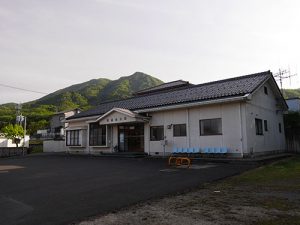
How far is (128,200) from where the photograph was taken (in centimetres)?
589

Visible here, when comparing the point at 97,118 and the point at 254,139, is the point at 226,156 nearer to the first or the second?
the point at 254,139

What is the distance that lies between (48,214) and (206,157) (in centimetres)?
1113

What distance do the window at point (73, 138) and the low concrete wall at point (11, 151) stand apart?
6625 millimetres

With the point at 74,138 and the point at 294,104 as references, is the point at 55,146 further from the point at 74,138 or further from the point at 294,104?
the point at 294,104

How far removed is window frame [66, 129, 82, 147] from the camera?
23.7 m

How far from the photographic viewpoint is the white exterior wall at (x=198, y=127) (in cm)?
1406

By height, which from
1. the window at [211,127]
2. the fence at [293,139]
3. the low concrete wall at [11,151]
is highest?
the window at [211,127]

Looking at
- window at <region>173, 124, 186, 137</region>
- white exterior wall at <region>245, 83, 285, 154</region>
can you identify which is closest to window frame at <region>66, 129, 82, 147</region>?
window at <region>173, 124, 186, 137</region>

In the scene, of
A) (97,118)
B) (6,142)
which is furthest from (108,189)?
(6,142)

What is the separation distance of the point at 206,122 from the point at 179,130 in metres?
1.95

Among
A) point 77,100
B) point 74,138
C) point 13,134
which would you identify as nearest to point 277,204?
point 74,138

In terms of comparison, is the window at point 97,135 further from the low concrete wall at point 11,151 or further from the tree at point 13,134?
the tree at point 13,134

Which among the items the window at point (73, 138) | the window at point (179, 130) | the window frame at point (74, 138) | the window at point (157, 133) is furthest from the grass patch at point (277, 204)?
the window at point (73, 138)

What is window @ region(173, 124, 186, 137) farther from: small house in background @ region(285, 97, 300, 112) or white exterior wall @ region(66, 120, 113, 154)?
small house in background @ region(285, 97, 300, 112)
